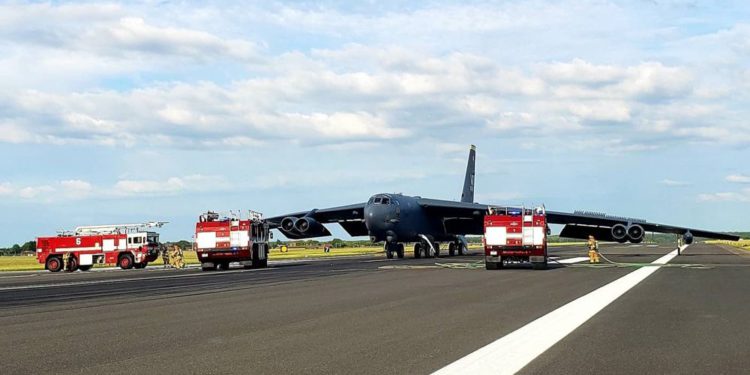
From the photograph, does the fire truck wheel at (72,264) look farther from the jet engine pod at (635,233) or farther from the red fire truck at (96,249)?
the jet engine pod at (635,233)

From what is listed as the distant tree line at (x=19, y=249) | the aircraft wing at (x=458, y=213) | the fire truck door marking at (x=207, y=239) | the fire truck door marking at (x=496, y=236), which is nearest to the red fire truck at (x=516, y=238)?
the fire truck door marking at (x=496, y=236)

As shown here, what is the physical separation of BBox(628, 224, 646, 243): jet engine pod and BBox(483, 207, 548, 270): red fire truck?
18.2 m

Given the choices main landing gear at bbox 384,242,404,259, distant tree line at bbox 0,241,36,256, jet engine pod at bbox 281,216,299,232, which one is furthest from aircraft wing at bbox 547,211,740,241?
distant tree line at bbox 0,241,36,256

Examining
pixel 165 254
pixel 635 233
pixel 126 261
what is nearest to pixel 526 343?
pixel 126 261

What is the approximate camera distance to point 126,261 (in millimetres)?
47562

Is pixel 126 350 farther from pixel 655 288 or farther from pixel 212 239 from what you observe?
pixel 212 239

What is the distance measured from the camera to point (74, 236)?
1879 inches

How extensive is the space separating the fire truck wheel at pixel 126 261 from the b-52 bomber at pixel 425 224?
1195cm

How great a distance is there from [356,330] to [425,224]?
45641 mm

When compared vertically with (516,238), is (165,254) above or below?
below

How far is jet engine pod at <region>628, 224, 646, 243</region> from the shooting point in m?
49.6

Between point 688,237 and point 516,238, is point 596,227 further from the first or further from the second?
point 516,238

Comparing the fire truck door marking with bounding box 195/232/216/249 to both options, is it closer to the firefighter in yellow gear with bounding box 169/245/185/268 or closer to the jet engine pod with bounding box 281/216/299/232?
the firefighter in yellow gear with bounding box 169/245/185/268

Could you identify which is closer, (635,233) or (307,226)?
(635,233)
